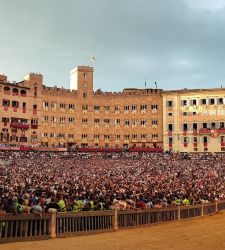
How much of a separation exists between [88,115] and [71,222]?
250 ft

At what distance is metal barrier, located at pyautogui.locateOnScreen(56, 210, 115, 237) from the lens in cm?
1439

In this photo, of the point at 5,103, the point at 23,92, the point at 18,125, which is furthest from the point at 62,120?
the point at 5,103

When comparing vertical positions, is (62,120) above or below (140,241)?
above

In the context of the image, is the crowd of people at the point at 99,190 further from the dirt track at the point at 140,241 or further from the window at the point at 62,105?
the window at the point at 62,105

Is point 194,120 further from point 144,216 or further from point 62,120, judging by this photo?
point 144,216

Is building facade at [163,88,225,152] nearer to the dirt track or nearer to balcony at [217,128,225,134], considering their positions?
balcony at [217,128,225,134]

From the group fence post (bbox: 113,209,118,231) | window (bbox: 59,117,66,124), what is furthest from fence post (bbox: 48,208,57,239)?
window (bbox: 59,117,66,124)

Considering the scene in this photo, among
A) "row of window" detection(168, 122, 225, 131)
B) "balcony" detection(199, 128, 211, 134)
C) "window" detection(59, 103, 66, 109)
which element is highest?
"window" detection(59, 103, 66, 109)

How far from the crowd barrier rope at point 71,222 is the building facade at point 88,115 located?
66.7 m

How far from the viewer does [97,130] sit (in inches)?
3580

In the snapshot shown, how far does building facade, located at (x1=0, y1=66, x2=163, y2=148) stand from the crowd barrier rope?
2624 inches

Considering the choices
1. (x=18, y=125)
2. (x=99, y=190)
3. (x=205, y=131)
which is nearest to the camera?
(x=99, y=190)

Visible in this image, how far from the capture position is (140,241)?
1363 cm

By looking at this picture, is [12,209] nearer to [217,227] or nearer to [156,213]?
[156,213]
